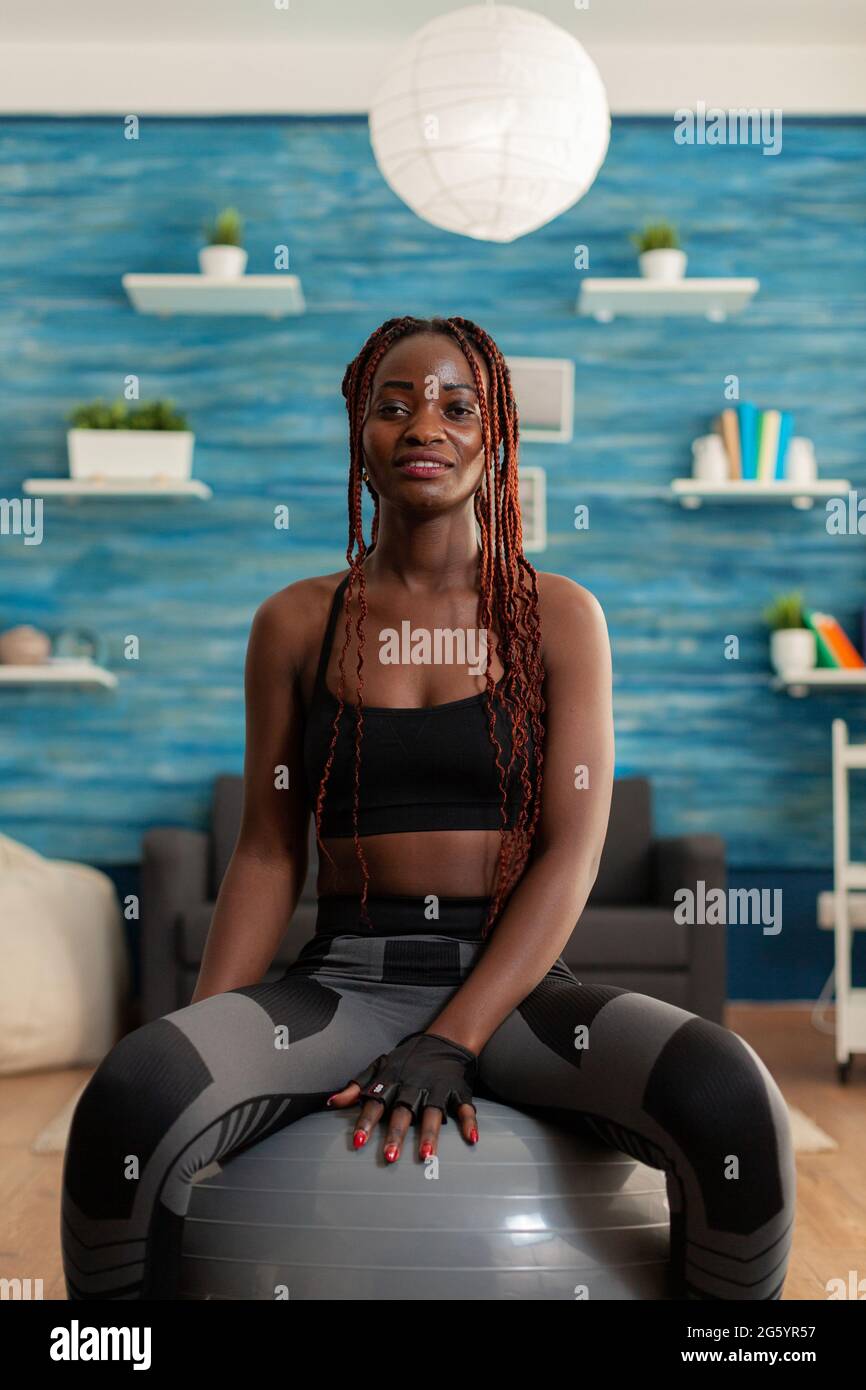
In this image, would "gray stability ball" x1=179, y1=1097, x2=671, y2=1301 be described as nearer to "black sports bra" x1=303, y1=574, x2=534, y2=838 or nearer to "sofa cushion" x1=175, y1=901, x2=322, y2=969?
"black sports bra" x1=303, y1=574, x2=534, y2=838

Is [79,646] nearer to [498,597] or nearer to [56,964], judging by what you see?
[56,964]

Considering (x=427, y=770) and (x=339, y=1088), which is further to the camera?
(x=427, y=770)

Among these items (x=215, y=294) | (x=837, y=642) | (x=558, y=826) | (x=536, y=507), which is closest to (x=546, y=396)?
(x=536, y=507)

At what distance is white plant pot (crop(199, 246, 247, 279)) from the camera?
396cm

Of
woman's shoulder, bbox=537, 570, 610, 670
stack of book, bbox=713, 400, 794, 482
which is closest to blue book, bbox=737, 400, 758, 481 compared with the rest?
stack of book, bbox=713, 400, 794, 482

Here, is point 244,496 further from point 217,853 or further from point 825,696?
point 825,696

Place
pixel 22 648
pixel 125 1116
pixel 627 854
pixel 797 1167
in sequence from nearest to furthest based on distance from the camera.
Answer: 1. pixel 125 1116
2. pixel 797 1167
3. pixel 627 854
4. pixel 22 648

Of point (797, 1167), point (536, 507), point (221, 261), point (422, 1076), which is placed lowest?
point (797, 1167)

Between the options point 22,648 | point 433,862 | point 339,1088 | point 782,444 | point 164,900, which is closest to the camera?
point 339,1088

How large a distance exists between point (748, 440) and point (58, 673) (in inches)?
82.4

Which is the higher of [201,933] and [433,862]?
[433,862]

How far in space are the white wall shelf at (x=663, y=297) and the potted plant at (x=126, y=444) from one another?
1265 millimetres

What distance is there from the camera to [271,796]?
4.67ft

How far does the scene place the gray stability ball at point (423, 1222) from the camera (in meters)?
1.09
